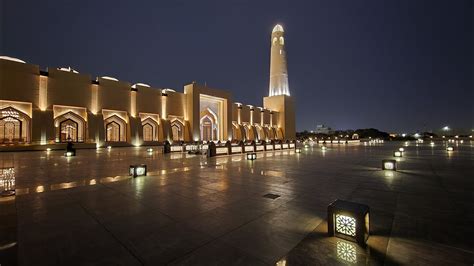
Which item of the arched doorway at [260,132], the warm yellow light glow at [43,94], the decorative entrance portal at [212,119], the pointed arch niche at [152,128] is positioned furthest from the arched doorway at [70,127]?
the arched doorway at [260,132]

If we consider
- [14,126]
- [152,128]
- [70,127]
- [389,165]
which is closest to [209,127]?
[152,128]

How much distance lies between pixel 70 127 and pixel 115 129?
5011 millimetres

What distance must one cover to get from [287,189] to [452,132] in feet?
301

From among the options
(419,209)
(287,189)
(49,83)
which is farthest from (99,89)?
(419,209)

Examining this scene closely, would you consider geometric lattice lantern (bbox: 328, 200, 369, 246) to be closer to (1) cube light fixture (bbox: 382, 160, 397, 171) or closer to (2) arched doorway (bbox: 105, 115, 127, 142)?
(1) cube light fixture (bbox: 382, 160, 397, 171)

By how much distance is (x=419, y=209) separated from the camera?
3725 mm

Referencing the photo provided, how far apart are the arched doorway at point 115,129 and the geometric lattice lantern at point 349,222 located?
101 ft

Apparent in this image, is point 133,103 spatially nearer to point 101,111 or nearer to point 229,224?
point 101,111

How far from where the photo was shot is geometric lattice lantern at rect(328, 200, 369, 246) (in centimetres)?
252

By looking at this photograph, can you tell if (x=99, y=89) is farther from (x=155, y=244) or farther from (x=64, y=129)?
(x=155, y=244)

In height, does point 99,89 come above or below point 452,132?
above

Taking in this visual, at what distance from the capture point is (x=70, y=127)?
26219mm

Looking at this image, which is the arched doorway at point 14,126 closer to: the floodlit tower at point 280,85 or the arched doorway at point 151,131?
the arched doorway at point 151,131

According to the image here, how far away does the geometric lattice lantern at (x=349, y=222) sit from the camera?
8.27 feet
